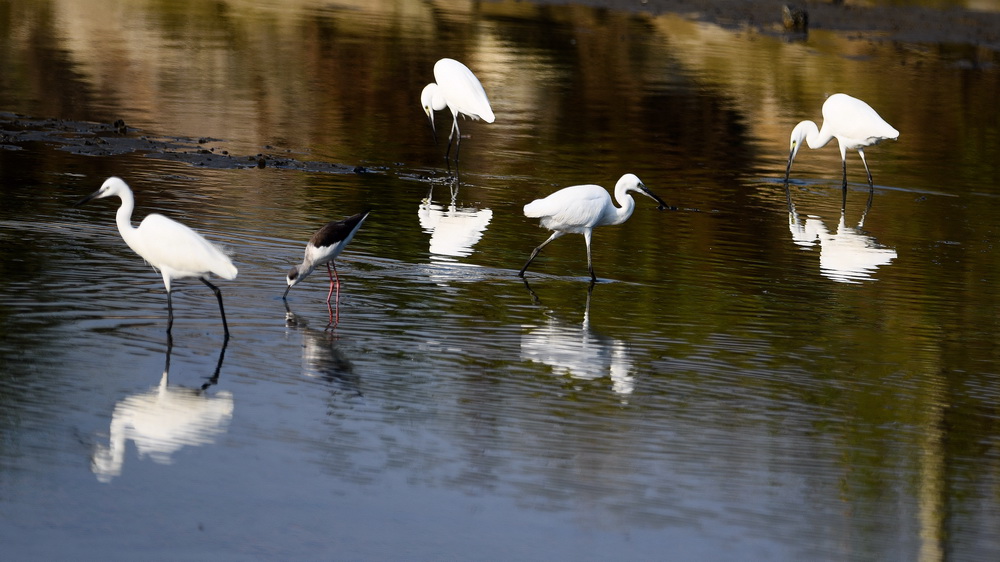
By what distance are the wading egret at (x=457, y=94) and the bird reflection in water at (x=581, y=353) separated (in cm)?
787

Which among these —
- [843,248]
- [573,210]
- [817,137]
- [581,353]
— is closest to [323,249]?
[581,353]

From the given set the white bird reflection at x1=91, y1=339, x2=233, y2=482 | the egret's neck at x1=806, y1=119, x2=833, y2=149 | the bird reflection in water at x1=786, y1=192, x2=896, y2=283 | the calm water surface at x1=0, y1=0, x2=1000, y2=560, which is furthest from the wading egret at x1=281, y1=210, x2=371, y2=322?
the egret's neck at x1=806, y1=119, x2=833, y2=149

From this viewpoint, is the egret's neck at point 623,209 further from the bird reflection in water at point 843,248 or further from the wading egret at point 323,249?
the wading egret at point 323,249

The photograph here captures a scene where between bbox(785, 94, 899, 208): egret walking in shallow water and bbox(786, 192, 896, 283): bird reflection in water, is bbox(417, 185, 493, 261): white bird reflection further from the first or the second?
bbox(785, 94, 899, 208): egret walking in shallow water

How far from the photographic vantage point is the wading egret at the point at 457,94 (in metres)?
18.3

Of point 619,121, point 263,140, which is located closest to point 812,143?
point 619,121

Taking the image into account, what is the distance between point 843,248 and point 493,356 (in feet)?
21.1

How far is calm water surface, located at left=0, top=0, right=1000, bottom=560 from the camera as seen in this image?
648cm

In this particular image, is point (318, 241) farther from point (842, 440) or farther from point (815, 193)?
point (815, 193)

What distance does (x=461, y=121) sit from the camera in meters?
22.7

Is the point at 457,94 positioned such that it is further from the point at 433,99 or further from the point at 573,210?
the point at 573,210

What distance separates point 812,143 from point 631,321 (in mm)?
10041

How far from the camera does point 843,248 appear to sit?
1448 centimetres

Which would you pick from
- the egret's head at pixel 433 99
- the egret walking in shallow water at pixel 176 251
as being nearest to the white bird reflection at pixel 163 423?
the egret walking in shallow water at pixel 176 251
